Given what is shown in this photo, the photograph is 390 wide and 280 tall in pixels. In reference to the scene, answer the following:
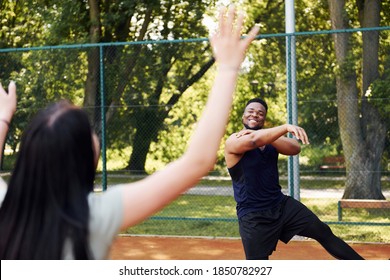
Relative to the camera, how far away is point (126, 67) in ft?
45.5

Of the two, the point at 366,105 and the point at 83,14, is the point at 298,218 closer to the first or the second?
the point at 366,105

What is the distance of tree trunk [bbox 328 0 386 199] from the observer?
12375 mm

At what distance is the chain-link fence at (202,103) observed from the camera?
456 inches

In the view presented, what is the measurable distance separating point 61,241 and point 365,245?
8091 millimetres

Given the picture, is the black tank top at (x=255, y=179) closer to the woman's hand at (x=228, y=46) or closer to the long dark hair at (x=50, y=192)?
the woman's hand at (x=228, y=46)

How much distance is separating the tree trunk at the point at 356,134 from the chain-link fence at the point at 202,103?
2 centimetres

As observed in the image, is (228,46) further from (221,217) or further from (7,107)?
(221,217)

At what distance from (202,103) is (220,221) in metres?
7.04

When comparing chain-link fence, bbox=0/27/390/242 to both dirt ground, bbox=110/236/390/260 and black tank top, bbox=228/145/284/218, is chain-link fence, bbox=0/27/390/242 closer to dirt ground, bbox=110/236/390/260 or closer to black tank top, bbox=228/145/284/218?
dirt ground, bbox=110/236/390/260

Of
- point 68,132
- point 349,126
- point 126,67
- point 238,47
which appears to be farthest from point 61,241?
point 126,67

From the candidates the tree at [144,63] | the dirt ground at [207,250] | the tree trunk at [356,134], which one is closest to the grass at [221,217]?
the dirt ground at [207,250]

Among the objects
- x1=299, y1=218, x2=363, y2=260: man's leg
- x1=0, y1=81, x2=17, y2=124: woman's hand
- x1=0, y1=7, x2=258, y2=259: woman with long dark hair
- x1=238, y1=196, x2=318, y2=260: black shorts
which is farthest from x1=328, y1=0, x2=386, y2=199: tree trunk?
x1=0, y1=7, x2=258, y2=259: woman with long dark hair

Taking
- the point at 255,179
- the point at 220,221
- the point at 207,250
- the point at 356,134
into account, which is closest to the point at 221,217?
the point at 220,221

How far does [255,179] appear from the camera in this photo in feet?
18.1
